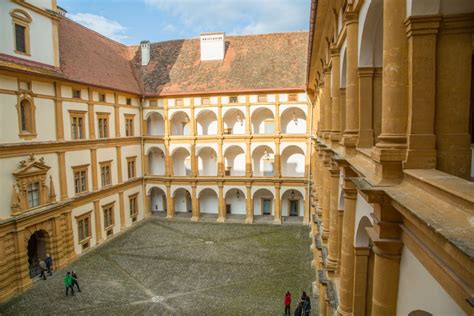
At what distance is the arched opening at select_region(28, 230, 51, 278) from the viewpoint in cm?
1914

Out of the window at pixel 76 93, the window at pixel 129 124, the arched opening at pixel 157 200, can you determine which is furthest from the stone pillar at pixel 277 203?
the window at pixel 76 93

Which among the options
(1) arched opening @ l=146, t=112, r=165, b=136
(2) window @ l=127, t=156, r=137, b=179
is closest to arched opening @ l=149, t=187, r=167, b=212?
(2) window @ l=127, t=156, r=137, b=179

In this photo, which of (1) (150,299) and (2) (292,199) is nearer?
(1) (150,299)

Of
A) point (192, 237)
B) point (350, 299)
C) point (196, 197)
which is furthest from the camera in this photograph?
point (196, 197)

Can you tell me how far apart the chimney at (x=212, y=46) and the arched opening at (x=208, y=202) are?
12213 mm

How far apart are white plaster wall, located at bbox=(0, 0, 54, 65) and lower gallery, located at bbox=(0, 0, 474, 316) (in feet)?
0.30

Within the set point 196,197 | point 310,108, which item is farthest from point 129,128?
point 310,108

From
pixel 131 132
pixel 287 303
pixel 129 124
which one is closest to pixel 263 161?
pixel 131 132

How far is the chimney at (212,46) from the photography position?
30.9 metres

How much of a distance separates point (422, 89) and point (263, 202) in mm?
27762

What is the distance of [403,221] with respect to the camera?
3793mm

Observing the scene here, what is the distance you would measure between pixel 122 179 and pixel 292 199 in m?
14.5

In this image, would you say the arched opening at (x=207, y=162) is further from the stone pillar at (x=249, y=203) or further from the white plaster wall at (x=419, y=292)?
the white plaster wall at (x=419, y=292)

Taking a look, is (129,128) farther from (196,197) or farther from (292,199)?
(292,199)
